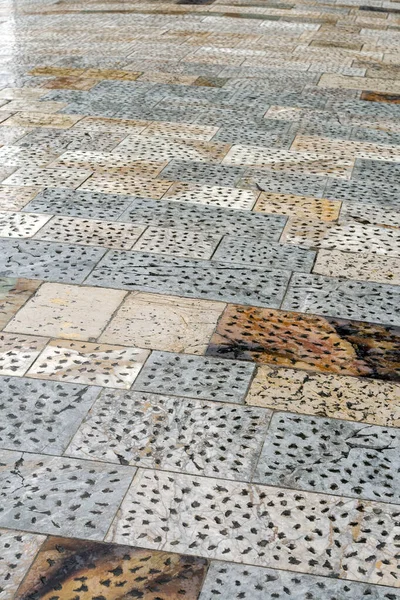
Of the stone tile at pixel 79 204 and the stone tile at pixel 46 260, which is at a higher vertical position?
the stone tile at pixel 46 260

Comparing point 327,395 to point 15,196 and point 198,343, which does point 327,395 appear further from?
point 15,196

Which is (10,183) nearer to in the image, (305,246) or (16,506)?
(305,246)

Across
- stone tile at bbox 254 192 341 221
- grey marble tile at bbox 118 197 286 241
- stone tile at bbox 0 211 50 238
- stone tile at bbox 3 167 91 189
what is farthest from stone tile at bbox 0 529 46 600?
stone tile at bbox 3 167 91 189

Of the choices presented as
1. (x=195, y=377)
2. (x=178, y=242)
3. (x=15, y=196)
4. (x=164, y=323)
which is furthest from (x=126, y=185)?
(x=195, y=377)

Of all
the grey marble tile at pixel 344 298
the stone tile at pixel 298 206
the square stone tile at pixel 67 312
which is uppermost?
the square stone tile at pixel 67 312

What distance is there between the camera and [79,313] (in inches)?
176

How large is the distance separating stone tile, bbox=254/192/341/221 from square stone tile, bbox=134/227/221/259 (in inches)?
24.8

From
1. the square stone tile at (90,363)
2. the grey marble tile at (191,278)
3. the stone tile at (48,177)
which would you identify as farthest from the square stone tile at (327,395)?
the stone tile at (48,177)

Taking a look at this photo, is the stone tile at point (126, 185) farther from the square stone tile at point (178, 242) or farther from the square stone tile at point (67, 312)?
the square stone tile at point (67, 312)

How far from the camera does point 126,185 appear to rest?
6207 mm

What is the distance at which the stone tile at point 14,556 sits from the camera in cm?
280

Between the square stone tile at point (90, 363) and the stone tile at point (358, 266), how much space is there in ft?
4.46

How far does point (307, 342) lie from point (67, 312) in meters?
1.18

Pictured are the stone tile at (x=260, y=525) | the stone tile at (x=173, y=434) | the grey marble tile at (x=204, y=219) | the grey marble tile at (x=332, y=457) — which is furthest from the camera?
the grey marble tile at (x=204, y=219)
